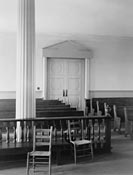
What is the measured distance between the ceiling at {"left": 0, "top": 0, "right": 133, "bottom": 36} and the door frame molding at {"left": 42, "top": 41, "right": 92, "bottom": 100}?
0.57 metres

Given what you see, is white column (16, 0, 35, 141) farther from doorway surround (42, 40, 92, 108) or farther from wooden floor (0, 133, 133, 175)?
doorway surround (42, 40, 92, 108)

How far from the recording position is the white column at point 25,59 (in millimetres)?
4718

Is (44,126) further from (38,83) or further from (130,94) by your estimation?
(130,94)

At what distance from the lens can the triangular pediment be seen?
31.7 feet

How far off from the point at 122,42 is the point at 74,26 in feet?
9.10

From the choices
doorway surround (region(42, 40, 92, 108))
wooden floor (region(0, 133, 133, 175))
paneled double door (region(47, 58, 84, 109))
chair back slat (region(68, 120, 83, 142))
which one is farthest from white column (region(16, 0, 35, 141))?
paneled double door (region(47, 58, 84, 109))

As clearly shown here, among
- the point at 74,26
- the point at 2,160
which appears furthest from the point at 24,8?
the point at 74,26

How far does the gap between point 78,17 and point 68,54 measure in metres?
2.42

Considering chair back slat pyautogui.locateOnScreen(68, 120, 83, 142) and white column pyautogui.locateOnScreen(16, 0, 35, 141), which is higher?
white column pyautogui.locateOnScreen(16, 0, 35, 141)

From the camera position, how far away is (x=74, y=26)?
877cm

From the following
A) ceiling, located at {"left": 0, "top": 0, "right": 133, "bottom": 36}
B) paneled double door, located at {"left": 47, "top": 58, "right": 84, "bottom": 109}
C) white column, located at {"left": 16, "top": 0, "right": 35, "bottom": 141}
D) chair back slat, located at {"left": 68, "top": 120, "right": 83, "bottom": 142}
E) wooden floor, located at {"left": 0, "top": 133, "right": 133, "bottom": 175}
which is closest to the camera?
wooden floor, located at {"left": 0, "top": 133, "right": 133, "bottom": 175}

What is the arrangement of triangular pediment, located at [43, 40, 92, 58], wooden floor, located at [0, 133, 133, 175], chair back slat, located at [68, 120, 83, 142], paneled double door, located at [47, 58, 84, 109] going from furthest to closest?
paneled double door, located at [47, 58, 84, 109] → triangular pediment, located at [43, 40, 92, 58] → chair back slat, located at [68, 120, 83, 142] → wooden floor, located at [0, 133, 133, 175]

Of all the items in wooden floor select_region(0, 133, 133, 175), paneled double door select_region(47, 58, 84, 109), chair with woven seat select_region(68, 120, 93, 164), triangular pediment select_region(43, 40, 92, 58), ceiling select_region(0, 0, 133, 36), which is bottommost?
wooden floor select_region(0, 133, 133, 175)

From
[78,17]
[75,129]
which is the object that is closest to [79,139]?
[75,129]
